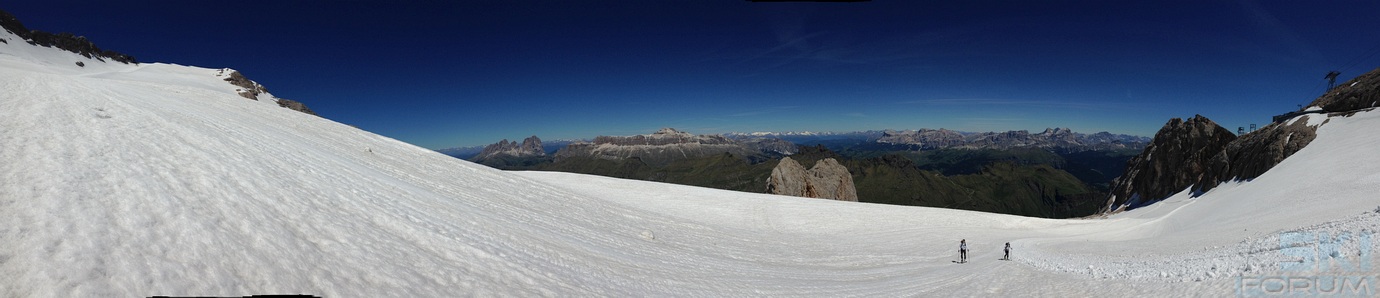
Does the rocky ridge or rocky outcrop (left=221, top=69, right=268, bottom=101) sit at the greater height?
rocky outcrop (left=221, top=69, right=268, bottom=101)

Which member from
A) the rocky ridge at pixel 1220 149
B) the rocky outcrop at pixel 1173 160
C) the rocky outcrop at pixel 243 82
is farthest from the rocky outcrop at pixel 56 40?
the rocky outcrop at pixel 1173 160

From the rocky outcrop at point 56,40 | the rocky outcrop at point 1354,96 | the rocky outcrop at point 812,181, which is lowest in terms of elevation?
the rocky outcrop at point 812,181

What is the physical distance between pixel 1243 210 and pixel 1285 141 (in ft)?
96.9

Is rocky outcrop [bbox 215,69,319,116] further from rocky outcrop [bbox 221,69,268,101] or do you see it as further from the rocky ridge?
the rocky ridge

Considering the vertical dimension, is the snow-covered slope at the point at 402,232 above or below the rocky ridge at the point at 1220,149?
below

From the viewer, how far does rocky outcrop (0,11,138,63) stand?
103812 millimetres

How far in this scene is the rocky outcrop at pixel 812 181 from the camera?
83938mm

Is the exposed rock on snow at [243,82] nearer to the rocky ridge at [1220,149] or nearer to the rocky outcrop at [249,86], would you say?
the rocky outcrop at [249,86]

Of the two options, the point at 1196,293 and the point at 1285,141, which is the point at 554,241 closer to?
the point at 1196,293

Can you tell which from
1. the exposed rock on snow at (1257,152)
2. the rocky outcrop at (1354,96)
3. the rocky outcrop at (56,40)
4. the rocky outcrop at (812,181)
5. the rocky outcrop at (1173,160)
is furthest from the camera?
the rocky outcrop at (56,40)

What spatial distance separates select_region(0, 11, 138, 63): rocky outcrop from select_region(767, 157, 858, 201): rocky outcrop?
162 m

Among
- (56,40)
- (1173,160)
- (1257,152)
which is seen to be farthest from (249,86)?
(1173,160)

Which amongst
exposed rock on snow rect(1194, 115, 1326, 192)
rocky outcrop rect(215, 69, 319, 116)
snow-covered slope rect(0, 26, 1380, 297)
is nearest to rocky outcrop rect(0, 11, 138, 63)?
rocky outcrop rect(215, 69, 319, 116)

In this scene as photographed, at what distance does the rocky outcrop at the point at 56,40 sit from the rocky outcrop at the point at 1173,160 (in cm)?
21588
